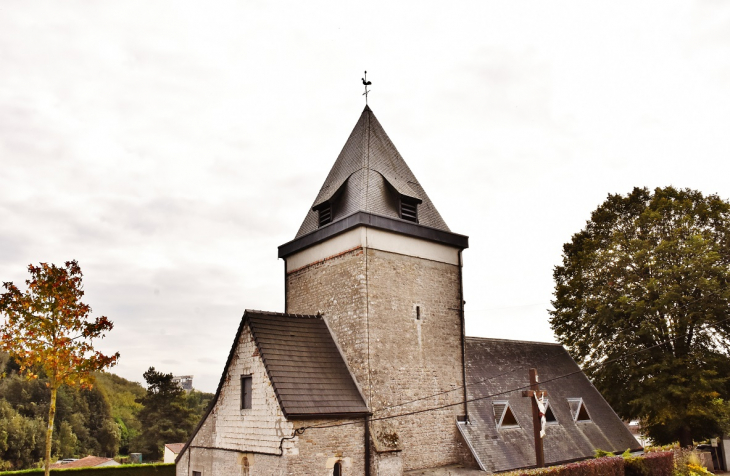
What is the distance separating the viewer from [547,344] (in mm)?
24125

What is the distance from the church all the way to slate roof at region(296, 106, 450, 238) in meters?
0.05

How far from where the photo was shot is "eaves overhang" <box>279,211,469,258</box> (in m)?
16.0

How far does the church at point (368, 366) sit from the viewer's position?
1393 centimetres

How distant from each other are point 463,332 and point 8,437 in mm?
42554

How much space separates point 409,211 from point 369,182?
162cm

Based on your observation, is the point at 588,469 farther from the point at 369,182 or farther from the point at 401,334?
the point at 369,182

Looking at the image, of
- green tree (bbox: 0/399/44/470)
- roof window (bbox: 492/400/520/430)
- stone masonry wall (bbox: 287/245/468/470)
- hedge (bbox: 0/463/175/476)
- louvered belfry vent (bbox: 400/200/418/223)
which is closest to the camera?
stone masonry wall (bbox: 287/245/468/470)

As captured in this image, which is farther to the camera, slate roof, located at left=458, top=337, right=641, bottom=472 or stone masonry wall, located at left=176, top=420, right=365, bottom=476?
slate roof, located at left=458, top=337, right=641, bottom=472

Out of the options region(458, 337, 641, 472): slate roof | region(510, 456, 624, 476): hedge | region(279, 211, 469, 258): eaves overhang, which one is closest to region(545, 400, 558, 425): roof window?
region(458, 337, 641, 472): slate roof

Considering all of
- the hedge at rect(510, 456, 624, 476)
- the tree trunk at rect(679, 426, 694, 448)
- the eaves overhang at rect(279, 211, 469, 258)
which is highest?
the eaves overhang at rect(279, 211, 469, 258)

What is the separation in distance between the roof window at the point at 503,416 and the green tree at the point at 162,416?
40.5 meters

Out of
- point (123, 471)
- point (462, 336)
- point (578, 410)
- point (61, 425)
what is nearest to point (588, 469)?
point (462, 336)

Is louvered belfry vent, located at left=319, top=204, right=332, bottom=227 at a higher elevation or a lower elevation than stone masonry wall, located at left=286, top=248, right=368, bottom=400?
higher

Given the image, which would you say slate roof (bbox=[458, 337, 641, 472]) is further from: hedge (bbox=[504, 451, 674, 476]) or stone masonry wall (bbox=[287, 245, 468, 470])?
hedge (bbox=[504, 451, 674, 476])
